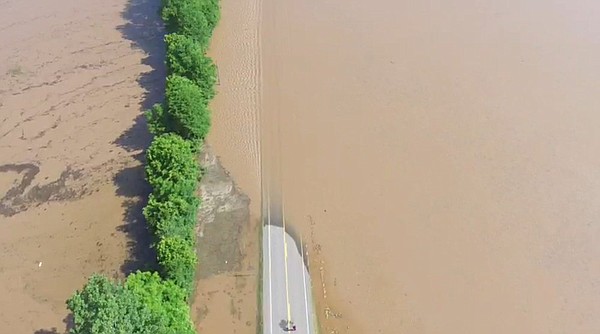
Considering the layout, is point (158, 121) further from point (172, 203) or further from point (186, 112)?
point (172, 203)

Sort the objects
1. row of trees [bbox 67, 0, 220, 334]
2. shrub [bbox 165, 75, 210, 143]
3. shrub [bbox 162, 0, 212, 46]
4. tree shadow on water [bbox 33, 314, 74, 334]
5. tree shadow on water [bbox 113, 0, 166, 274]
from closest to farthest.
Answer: row of trees [bbox 67, 0, 220, 334] < tree shadow on water [bbox 33, 314, 74, 334] < tree shadow on water [bbox 113, 0, 166, 274] < shrub [bbox 165, 75, 210, 143] < shrub [bbox 162, 0, 212, 46]

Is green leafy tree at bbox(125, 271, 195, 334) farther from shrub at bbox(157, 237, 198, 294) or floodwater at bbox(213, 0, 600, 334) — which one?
floodwater at bbox(213, 0, 600, 334)

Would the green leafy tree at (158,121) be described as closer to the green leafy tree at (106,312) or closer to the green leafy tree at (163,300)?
the green leafy tree at (163,300)

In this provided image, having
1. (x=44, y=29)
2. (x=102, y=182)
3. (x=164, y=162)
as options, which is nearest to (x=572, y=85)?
(x=164, y=162)

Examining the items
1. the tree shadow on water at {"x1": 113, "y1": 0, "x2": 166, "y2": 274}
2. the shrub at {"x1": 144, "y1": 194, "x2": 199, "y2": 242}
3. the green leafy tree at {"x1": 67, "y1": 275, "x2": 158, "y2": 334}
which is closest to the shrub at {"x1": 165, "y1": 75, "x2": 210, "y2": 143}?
the tree shadow on water at {"x1": 113, "y1": 0, "x2": 166, "y2": 274}

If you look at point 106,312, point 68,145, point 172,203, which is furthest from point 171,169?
point 106,312
